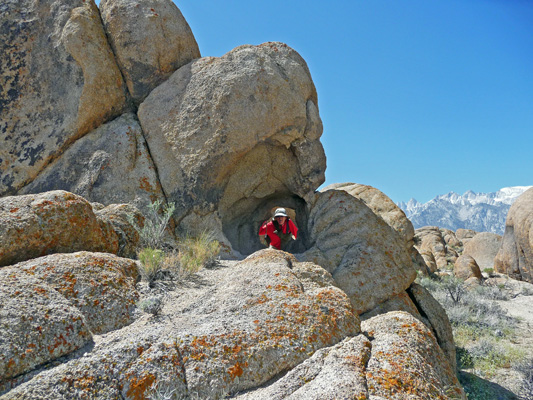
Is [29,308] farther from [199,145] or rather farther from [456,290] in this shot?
[456,290]

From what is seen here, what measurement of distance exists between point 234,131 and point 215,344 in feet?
23.4

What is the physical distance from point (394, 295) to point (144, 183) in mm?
6667

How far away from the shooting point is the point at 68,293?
4.36m

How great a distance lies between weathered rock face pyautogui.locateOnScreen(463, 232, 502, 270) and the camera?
956 inches

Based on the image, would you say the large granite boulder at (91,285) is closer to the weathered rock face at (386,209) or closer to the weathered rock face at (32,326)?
the weathered rock face at (32,326)

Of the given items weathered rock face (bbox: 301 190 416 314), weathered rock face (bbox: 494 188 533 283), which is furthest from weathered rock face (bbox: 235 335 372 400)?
weathered rock face (bbox: 494 188 533 283)

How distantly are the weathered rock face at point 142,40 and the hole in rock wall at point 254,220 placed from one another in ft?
14.5

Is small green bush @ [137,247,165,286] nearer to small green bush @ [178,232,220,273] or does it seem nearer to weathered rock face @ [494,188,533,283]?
small green bush @ [178,232,220,273]

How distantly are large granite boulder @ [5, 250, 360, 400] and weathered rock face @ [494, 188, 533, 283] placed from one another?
15.7 metres

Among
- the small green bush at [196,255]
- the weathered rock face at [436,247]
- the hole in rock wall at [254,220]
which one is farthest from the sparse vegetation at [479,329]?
the weathered rock face at [436,247]

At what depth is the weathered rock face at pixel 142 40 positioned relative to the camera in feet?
36.9

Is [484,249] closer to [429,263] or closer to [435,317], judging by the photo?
[429,263]

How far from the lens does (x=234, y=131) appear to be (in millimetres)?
10227

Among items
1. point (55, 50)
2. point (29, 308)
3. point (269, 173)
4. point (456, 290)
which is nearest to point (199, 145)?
point (269, 173)
